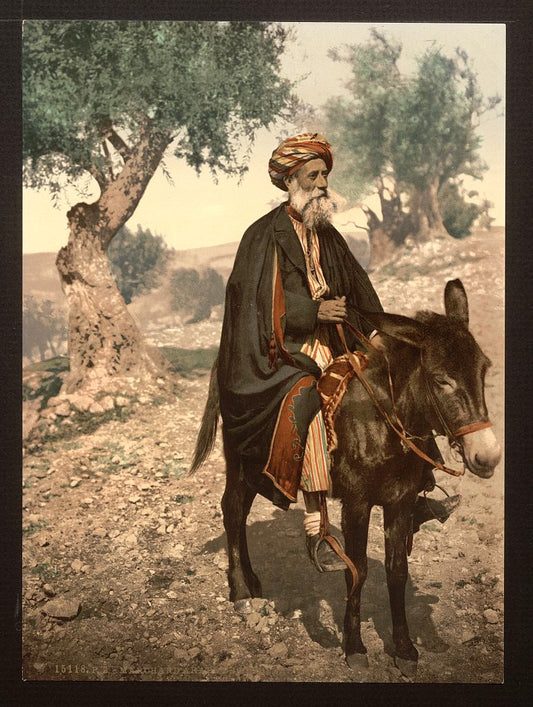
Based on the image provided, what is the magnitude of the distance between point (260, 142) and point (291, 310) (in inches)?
46.1

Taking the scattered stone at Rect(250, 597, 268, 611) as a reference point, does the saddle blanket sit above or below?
above

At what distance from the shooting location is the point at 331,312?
5.04 meters

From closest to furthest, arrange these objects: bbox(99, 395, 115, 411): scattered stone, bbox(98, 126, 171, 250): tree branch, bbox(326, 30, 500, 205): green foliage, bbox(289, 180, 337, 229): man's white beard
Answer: bbox(289, 180, 337, 229): man's white beard
bbox(326, 30, 500, 205): green foliage
bbox(98, 126, 171, 250): tree branch
bbox(99, 395, 115, 411): scattered stone

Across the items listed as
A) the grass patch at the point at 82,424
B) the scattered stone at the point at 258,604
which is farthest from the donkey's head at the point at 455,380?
the grass patch at the point at 82,424

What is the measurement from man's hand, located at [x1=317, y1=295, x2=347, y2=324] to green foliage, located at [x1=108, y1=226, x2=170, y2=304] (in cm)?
108

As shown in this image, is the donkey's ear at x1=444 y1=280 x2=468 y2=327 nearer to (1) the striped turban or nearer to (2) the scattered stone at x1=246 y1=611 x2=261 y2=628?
(1) the striped turban

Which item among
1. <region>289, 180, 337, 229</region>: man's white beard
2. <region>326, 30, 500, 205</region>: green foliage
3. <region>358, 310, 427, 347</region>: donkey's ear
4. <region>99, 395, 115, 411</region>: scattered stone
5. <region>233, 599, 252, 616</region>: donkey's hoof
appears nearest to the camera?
<region>358, 310, 427, 347</region>: donkey's ear

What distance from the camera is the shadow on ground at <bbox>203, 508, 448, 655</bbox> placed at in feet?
17.0

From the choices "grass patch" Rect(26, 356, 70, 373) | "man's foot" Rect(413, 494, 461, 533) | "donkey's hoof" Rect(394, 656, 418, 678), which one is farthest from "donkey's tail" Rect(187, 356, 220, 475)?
"donkey's hoof" Rect(394, 656, 418, 678)

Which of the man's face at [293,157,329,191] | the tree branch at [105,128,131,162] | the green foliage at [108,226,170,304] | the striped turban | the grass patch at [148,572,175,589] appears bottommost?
the grass patch at [148,572,175,589]

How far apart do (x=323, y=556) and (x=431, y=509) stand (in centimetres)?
73

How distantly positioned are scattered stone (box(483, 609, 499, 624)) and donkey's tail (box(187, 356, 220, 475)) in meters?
1.99

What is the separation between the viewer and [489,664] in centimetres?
529

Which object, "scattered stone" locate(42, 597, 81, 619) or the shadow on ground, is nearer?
the shadow on ground
